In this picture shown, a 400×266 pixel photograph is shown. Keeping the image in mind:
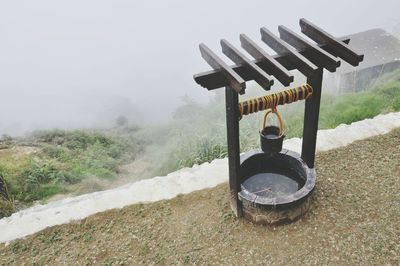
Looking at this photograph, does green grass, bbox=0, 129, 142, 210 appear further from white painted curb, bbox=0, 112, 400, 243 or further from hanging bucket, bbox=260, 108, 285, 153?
hanging bucket, bbox=260, 108, 285, 153

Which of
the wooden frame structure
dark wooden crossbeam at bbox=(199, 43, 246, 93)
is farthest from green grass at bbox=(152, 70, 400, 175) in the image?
dark wooden crossbeam at bbox=(199, 43, 246, 93)

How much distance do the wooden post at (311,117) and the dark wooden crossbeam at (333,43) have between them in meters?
0.23

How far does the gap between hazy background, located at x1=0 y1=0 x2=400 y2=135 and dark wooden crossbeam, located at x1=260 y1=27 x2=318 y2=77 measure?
437 inches

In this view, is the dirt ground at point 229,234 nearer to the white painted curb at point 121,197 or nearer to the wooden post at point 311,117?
the white painted curb at point 121,197

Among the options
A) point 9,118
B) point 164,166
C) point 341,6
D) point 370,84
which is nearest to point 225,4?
point 341,6

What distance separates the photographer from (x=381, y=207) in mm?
4113

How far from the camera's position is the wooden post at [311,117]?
3719mm

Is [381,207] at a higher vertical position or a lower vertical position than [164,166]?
higher

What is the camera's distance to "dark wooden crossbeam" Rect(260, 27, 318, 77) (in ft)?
10.8

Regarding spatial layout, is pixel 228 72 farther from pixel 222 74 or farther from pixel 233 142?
pixel 233 142

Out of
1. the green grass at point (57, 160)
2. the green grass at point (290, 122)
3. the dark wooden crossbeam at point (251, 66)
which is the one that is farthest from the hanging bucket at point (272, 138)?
the green grass at point (57, 160)

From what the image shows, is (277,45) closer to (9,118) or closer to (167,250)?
(167,250)

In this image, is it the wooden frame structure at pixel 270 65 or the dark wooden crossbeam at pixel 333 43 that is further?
the dark wooden crossbeam at pixel 333 43

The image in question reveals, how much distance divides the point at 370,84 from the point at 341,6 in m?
24.3
